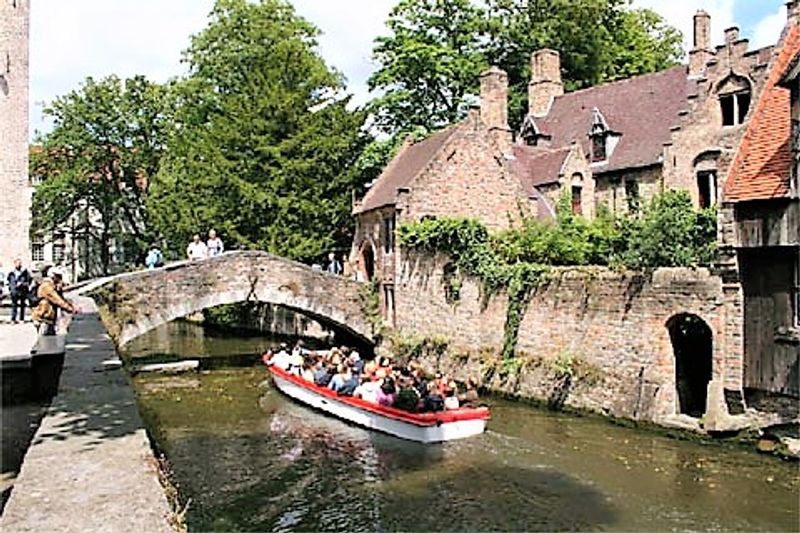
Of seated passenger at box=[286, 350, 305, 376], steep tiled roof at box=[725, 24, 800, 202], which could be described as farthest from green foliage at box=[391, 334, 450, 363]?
steep tiled roof at box=[725, 24, 800, 202]

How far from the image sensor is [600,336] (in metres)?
16.9

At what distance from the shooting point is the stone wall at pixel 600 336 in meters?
14.7

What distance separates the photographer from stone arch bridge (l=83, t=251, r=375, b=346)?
20859 mm

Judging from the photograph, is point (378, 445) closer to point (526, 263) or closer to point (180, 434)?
point (180, 434)

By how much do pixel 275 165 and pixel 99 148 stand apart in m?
16.5

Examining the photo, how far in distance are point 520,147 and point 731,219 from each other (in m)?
16.2

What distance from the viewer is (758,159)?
47.9 ft

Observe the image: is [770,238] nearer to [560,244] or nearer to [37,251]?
[560,244]

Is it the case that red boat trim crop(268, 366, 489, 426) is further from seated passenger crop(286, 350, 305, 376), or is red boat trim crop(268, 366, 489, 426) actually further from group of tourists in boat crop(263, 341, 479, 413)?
seated passenger crop(286, 350, 305, 376)

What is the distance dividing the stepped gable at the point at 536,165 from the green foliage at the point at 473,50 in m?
5.79

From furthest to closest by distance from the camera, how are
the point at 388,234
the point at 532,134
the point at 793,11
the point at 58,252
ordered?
the point at 58,252 < the point at 532,134 < the point at 388,234 < the point at 793,11

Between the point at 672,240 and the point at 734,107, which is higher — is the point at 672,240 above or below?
below

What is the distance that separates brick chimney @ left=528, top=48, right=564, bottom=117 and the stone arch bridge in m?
13.1

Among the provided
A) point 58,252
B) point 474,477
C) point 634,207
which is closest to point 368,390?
point 474,477
